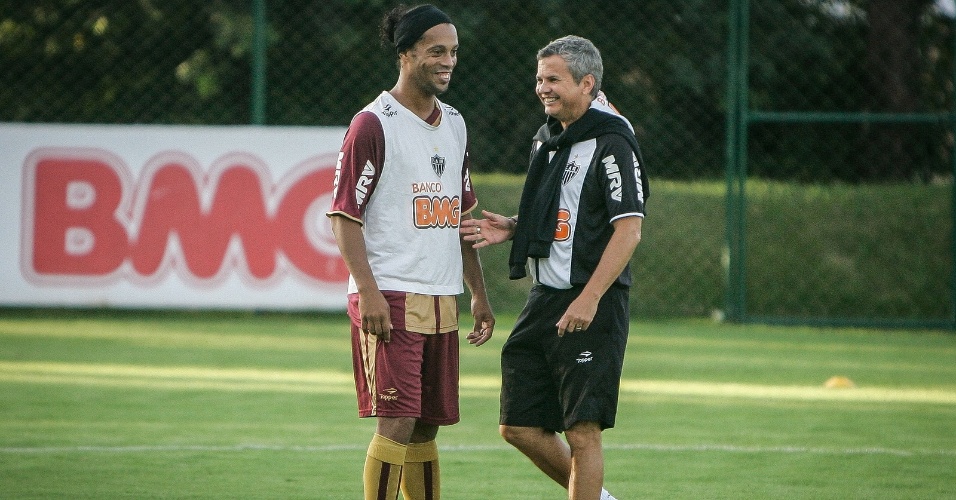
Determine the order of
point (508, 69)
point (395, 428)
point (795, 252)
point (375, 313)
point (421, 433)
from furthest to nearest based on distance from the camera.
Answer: point (508, 69)
point (795, 252)
point (421, 433)
point (395, 428)
point (375, 313)

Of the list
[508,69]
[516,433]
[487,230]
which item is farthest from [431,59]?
[508,69]

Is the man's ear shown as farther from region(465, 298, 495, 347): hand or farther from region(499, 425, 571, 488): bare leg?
region(499, 425, 571, 488): bare leg

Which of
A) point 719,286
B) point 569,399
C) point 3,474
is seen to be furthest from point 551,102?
point 719,286

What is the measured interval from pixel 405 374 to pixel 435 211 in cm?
65

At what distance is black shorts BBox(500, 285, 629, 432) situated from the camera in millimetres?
5199

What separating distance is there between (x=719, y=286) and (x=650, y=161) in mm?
1791

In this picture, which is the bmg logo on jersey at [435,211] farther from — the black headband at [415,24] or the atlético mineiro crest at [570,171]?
the black headband at [415,24]

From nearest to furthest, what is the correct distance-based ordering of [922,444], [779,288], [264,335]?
[922,444] → [264,335] → [779,288]

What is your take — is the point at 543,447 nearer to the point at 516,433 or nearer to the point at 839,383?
the point at 516,433

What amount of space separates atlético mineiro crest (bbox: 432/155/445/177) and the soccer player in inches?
10.8

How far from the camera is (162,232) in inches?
520

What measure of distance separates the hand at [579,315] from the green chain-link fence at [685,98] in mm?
8783

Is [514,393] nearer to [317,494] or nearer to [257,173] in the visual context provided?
[317,494]

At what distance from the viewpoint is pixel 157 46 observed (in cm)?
1706
